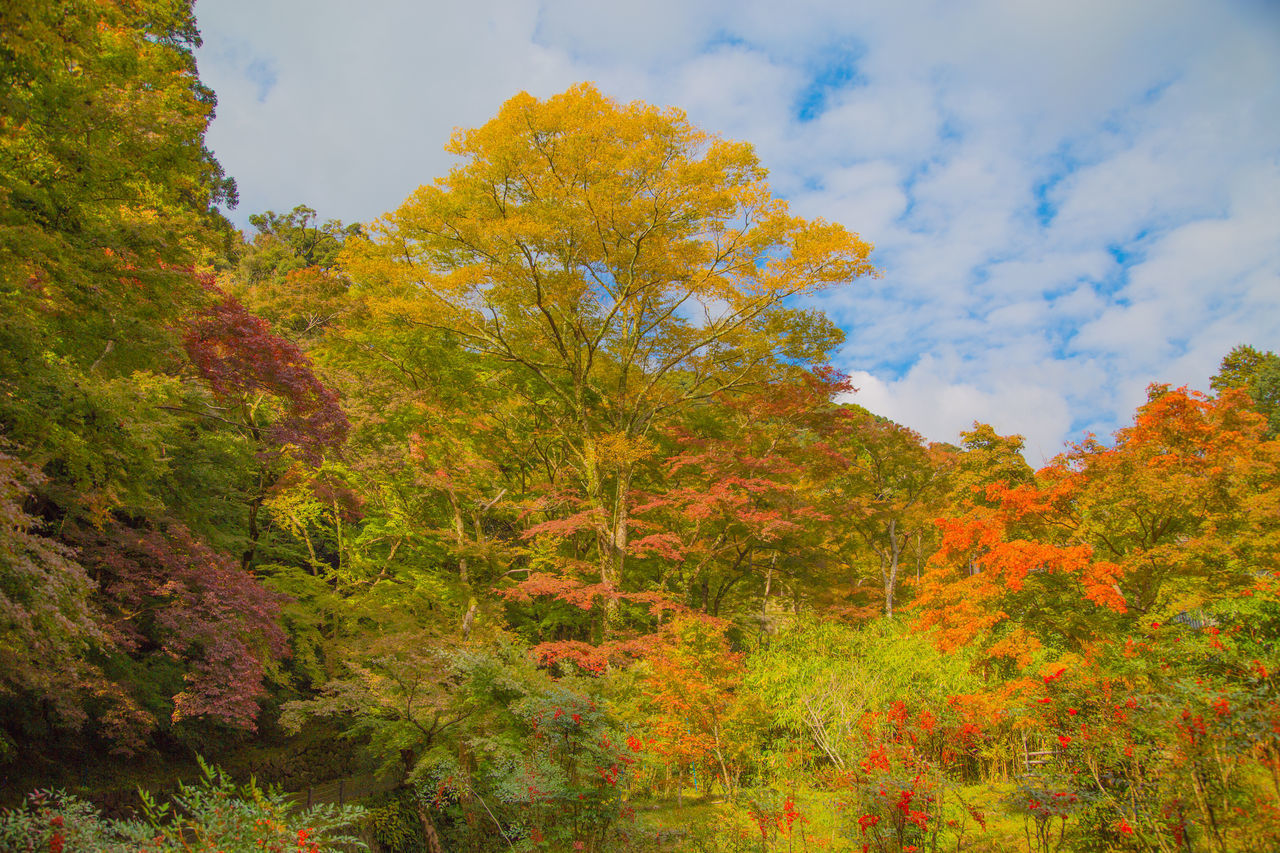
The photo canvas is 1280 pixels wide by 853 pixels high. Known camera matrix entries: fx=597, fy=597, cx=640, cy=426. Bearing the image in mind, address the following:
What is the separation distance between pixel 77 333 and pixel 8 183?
1626 mm

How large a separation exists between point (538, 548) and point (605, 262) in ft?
19.5

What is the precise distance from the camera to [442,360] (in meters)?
14.1

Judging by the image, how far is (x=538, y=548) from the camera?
12.4 m

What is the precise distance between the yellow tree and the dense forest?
0.08 m

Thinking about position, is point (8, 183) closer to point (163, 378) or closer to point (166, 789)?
point (163, 378)

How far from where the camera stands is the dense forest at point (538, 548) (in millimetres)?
4441

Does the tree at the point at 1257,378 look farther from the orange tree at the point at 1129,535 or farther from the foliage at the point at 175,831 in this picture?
the foliage at the point at 175,831

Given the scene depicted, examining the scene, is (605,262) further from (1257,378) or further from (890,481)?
(1257,378)

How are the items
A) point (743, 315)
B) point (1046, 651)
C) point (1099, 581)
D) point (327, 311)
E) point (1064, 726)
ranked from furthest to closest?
point (327, 311) < point (743, 315) < point (1046, 651) < point (1099, 581) < point (1064, 726)

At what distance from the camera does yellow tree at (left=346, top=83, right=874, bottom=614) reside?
34.9 feet

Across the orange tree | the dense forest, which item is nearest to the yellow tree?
the dense forest

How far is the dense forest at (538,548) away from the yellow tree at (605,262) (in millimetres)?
80

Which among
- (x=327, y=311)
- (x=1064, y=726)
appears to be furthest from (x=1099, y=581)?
(x=327, y=311)

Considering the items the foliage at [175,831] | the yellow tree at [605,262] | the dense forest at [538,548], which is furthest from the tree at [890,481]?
the foliage at [175,831]
